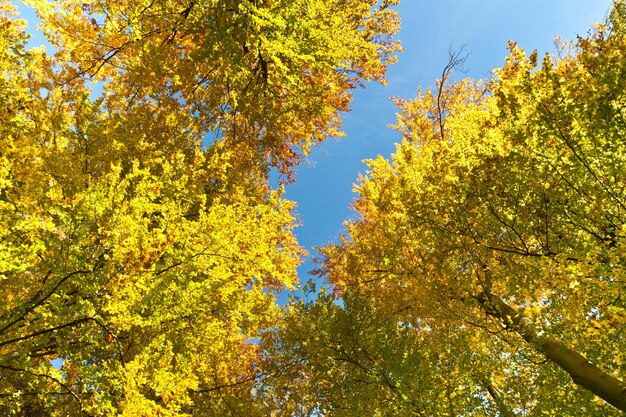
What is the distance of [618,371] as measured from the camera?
480 centimetres

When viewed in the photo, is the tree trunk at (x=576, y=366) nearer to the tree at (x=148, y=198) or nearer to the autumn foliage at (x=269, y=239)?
the autumn foliage at (x=269, y=239)

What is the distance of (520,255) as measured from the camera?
18.7ft

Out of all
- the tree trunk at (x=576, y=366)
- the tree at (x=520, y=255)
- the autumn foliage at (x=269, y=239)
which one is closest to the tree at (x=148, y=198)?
the autumn foliage at (x=269, y=239)

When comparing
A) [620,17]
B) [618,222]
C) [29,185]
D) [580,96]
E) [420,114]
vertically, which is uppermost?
[620,17]

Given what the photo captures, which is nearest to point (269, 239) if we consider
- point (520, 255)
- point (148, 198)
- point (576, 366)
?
point (148, 198)

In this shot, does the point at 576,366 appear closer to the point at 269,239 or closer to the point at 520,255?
the point at 520,255

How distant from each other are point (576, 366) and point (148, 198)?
5.57 meters

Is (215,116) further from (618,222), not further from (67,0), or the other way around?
(618,222)

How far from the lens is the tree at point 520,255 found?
13.9 feet

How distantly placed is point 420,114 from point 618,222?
25.0ft

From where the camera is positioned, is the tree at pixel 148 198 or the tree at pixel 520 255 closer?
the tree at pixel 148 198

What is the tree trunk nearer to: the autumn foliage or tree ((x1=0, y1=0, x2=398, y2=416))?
the autumn foliage

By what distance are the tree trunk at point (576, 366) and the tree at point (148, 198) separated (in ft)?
11.9

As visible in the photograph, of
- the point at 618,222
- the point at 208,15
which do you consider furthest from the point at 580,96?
the point at 208,15
